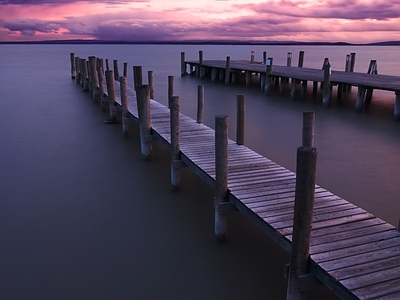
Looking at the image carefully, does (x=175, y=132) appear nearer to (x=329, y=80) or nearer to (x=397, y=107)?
(x=397, y=107)

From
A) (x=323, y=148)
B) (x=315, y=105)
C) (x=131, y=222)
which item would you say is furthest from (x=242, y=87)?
(x=131, y=222)

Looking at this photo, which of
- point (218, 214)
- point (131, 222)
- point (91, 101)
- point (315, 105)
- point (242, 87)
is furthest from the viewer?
point (242, 87)

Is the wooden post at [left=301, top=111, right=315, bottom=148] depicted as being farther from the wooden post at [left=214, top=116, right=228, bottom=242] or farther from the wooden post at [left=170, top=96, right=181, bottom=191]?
the wooden post at [left=170, top=96, right=181, bottom=191]

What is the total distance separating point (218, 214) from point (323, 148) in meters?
4.89

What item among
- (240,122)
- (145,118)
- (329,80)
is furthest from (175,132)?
(329,80)

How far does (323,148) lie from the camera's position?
27.9ft

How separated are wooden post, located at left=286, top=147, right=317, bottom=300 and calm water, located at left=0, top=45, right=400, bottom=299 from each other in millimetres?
683

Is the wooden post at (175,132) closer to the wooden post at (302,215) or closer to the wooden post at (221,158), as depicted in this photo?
the wooden post at (221,158)

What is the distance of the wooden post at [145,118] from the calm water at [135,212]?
0.26m

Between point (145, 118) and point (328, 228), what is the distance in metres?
4.25

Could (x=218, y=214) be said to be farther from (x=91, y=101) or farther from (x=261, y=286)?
(x=91, y=101)

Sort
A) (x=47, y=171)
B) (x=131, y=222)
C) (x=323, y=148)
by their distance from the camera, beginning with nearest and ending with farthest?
(x=131, y=222), (x=47, y=171), (x=323, y=148)

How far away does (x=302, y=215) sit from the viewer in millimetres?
2867

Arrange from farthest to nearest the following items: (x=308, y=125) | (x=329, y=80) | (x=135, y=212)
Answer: (x=329, y=80), (x=135, y=212), (x=308, y=125)
